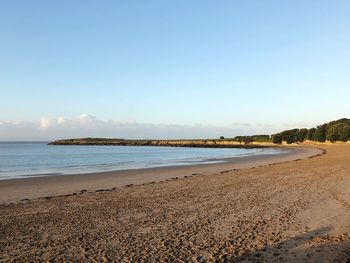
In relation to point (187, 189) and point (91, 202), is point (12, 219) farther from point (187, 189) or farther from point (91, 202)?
point (187, 189)

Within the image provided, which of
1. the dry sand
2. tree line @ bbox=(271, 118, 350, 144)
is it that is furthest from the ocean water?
tree line @ bbox=(271, 118, 350, 144)

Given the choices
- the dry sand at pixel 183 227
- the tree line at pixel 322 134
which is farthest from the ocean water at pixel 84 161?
the tree line at pixel 322 134

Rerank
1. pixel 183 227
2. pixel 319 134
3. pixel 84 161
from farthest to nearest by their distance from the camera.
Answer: pixel 319 134
pixel 84 161
pixel 183 227

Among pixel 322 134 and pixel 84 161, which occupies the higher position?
pixel 322 134

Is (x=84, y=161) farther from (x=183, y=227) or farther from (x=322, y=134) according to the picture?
(x=322, y=134)

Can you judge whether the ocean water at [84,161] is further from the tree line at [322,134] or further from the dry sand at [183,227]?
the tree line at [322,134]

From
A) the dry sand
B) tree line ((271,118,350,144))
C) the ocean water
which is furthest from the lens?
tree line ((271,118,350,144))

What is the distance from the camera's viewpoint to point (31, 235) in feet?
30.9

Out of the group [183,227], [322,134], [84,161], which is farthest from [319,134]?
[183,227]

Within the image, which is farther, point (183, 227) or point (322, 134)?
point (322, 134)

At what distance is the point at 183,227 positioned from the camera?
394 inches

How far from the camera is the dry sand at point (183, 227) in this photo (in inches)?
302

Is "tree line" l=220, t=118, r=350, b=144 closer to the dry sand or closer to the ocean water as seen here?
the ocean water

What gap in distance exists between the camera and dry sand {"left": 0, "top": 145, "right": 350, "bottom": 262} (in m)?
7.67
